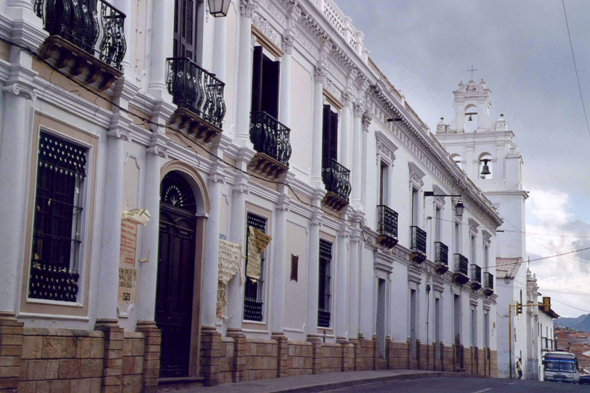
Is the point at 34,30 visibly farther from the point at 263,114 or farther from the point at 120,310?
the point at 263,114

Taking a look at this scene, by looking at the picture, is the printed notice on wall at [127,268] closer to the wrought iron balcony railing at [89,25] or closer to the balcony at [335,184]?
the wrought iron balcony railing at [89,25]

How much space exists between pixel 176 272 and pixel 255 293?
318cm

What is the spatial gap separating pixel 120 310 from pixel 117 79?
3360mm

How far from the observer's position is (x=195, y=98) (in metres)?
14.4

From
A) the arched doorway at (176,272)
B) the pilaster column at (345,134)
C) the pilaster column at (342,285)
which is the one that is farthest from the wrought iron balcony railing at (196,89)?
the pilaster column at (342,285)

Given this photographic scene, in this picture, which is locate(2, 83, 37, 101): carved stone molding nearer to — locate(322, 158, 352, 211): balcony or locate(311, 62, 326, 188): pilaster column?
locate(311, 62, 326, 188): pilaster column

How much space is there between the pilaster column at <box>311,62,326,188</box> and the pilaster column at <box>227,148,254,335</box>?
408 centimetres

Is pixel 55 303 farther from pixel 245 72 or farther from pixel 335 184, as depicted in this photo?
pixel 335 184

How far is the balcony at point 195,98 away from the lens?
551 inches

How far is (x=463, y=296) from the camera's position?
37875 mm

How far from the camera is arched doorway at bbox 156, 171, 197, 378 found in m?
14.2

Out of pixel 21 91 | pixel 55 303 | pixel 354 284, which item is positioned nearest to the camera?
pixel 21 91

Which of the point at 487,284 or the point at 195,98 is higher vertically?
the point at 195,98

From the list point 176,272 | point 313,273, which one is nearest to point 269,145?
point 176,272
